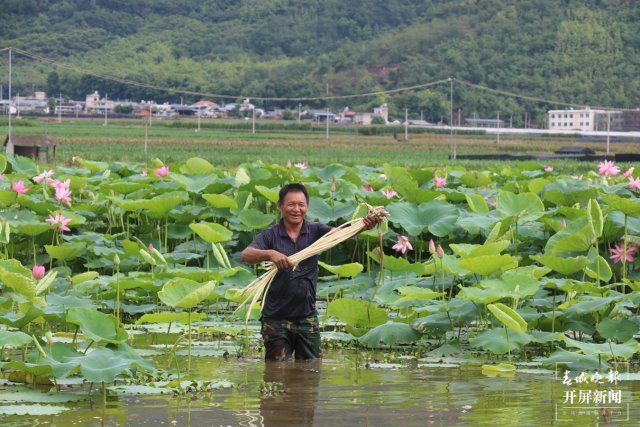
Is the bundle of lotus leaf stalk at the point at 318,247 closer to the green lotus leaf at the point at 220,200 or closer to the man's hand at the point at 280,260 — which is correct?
the man's hand at the point at 280,260

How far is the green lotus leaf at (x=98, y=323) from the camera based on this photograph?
196 inches

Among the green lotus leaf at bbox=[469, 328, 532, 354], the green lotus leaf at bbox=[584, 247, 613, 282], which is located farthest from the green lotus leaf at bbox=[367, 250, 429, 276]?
the green lotus leaf at bbox=[469, 328, 532, 354]

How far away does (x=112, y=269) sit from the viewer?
27.3 feet

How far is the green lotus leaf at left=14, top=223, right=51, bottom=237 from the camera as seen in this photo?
25.6 ft

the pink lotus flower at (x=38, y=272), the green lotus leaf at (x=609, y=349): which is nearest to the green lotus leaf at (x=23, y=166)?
the pink lotus flower at (x=38, y=272)

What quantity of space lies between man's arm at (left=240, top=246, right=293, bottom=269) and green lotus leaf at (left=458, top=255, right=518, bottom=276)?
94 cm

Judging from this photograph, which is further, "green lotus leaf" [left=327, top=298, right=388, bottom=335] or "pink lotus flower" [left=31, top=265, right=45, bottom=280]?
"green lotus leaf" [left=327, top=298, right=388, bottom=335]

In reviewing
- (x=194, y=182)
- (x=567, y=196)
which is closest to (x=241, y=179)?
(x=194, y=182)

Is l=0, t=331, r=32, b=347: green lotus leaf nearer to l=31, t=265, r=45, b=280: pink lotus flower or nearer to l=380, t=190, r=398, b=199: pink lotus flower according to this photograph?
l=31, t=265, r=45, b=280: pink lotus flower

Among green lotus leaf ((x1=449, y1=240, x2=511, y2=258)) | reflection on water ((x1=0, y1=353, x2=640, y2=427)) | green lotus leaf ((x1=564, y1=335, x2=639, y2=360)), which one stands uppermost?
green lotus leaf ((x1=449, y1=240, x2=511, y2=258))

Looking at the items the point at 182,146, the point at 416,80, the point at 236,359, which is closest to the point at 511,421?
the point at 236,359

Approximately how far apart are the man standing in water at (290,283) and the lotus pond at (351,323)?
0.14 meters

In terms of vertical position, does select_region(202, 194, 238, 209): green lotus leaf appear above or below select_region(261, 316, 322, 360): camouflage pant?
above

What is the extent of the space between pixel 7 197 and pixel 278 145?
31.2 m
